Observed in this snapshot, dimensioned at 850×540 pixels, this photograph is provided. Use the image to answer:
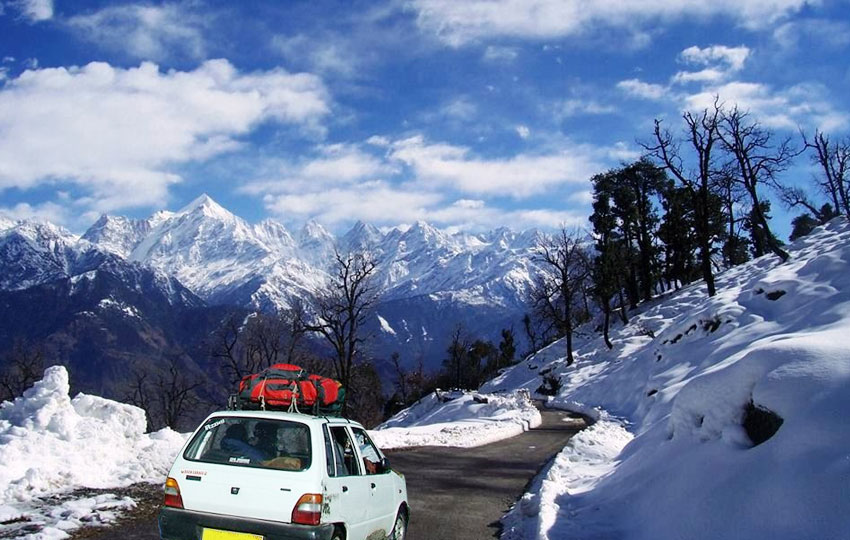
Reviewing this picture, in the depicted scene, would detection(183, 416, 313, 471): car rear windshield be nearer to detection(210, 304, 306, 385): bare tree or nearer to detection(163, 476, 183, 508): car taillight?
detection(163, 476, 183, 508): car taillight

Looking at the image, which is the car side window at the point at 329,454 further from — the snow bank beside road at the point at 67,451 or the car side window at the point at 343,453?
the snow bank beside road at the point at 67,451

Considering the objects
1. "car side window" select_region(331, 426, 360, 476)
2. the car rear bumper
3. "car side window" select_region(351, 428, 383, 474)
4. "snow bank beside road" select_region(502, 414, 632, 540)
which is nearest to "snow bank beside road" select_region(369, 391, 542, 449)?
"snow bank beside road" select_region(502, 414, 632, 540)

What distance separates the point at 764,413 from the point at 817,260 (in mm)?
15639

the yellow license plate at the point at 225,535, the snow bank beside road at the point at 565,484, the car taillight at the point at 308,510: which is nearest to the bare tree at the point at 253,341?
the snow bank beside road at the point at 565,484

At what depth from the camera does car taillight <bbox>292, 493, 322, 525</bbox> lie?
554 cm

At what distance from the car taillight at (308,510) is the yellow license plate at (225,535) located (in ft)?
1.24

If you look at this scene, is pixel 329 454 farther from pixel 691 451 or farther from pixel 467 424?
pixel 467 424

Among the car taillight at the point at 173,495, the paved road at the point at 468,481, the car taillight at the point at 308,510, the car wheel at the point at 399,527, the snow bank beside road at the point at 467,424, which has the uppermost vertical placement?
the car taillight at the point at 173,495

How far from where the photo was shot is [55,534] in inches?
300

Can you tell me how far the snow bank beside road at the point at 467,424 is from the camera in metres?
20.4

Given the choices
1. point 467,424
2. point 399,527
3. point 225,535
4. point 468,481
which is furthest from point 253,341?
point 225,535

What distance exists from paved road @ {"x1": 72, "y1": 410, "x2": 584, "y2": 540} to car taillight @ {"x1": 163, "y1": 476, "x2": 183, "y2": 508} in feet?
7.83

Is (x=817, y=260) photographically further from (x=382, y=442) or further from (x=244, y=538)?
(x=244, y=538)

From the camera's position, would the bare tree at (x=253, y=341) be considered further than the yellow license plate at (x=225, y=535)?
Yes
